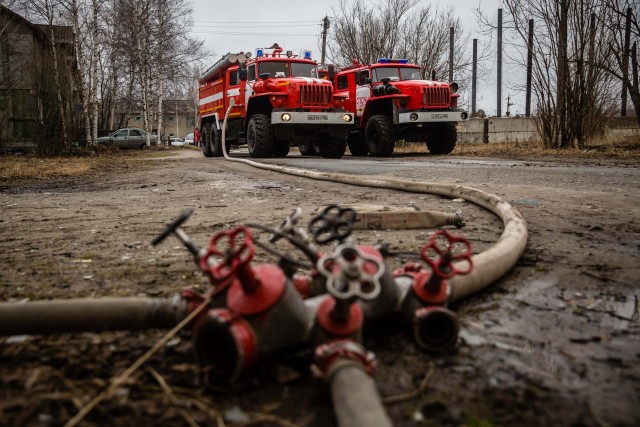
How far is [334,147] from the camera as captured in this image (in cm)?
1386

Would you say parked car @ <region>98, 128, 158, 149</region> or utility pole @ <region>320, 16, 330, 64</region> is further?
parked car @ <region>98, 128, 158, 149</region>

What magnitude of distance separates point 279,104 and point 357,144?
12.9ft

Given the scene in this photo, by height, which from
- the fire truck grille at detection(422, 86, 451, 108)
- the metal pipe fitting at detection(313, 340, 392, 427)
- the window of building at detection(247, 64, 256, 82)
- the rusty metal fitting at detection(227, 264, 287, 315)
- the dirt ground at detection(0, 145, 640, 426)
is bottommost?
the dirt ground at detection(0, 145, 640, 426)

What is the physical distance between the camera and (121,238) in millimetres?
2986

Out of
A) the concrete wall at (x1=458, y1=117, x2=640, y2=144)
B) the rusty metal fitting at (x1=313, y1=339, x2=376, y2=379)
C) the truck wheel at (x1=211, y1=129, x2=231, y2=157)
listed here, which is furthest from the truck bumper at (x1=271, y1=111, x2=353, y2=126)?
the rusty metal fitting at (x1=313, y1=339, x2=376, y2=379)

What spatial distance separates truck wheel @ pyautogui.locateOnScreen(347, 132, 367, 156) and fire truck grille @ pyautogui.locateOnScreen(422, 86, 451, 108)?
2.76 meters

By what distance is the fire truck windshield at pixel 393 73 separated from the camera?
14078 millimetres

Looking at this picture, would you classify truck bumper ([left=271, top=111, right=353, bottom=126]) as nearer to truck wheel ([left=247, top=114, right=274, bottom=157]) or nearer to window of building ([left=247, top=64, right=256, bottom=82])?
truck wheel ([left=247, top=114, right=274, bottom=157])

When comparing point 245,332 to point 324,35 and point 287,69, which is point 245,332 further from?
point 324,35

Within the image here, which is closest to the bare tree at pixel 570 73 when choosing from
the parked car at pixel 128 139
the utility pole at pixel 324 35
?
the utility pole at pixel 324 35

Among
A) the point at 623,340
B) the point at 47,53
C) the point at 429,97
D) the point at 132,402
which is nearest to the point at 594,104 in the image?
the point at 429,97

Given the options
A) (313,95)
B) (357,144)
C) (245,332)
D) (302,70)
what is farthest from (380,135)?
(245,332)

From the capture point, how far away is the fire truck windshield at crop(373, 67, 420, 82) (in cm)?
1408

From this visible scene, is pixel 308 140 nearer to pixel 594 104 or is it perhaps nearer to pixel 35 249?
pixel 594 104
